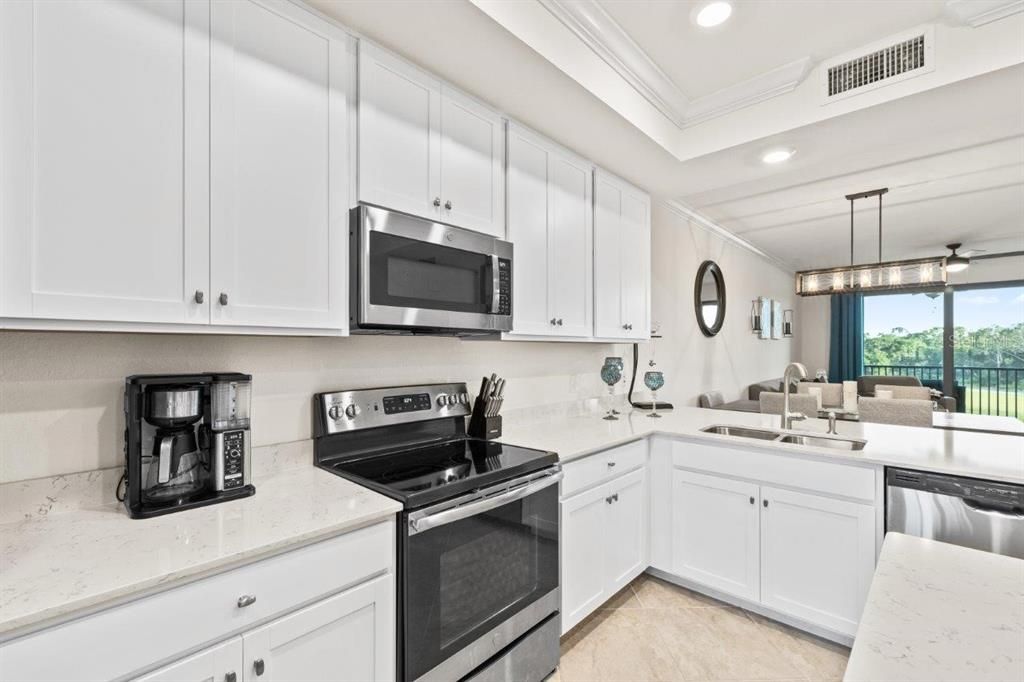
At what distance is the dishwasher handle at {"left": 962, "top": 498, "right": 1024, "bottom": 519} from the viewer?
171cm

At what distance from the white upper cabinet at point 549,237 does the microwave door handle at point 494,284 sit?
18 cm

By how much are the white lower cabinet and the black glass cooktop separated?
0.34 metres

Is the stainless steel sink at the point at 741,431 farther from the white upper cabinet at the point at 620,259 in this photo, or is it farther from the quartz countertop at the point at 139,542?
the quartz countertop at the point at 139,542

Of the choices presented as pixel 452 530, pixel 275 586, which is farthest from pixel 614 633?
pixel 275 586

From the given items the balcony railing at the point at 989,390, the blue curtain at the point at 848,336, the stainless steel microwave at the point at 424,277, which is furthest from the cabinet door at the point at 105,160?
the balcony railing at the point at 989,390

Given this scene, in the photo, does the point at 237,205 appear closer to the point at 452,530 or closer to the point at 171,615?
the point at 171,615

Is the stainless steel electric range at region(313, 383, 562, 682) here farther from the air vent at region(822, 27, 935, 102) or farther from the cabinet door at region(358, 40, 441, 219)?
the air vent at region(822, 27, 935, 102)

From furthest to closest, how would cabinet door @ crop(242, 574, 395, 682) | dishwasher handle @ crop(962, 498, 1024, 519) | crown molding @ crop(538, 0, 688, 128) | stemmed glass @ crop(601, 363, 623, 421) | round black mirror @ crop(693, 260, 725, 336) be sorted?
round black mirror @ crop(693, 260, 725, 336) → stemmed glass @ crop(601, 363, 623, 421) → crown molding @ crop(538, 0, 688, 128) → dishwasher handle @ crop(962, 498, 1024, 519) → cabinet door @ crop(242, 574, 395, 682)

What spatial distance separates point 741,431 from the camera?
2717 mm

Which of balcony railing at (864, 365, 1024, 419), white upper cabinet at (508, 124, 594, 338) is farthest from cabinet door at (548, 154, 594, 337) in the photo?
balcony railing at (864, 365, 1024, 419)

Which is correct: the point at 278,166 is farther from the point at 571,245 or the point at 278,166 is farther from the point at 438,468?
the point at 571,245

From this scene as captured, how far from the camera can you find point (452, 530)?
1463 millimetres

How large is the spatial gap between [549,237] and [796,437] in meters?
1.69

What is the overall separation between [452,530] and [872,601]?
106 cm
